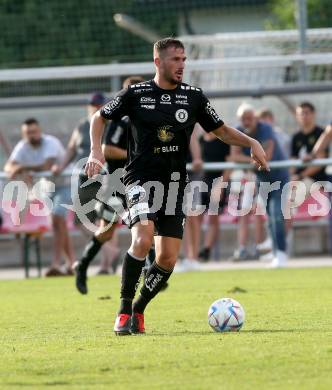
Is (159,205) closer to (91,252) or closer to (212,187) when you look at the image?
(91,252)

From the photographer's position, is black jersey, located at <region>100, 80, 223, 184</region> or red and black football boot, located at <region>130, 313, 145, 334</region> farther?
black jersey, located at <region>100, 80, 223, 184</region>

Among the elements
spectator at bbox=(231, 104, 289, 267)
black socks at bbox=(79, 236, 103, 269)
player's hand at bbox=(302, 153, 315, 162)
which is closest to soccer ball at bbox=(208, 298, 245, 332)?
black socks at bbox=(79, 236, 103, 269)

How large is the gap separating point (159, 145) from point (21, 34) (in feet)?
46.3

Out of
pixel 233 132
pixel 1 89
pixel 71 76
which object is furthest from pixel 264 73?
pixel 233 132


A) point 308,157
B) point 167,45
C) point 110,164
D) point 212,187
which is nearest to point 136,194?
point 167,45

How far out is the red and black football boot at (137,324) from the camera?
824 centimetres

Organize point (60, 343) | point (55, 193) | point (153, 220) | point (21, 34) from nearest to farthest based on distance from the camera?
point (60, 343)
point (153, 220)
point (55, 193)
point (21, 34)

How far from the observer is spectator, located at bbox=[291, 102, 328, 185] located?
16.9m

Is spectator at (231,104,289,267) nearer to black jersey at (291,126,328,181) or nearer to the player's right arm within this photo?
black jersey at (291,126,328,181)

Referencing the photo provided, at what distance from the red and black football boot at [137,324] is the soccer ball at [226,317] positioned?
514 mm

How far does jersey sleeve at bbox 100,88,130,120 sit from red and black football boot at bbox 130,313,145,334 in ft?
4.97

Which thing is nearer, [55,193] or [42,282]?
[42,282]

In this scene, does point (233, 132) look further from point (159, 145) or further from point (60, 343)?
point (60, 343)

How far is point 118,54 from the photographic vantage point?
2328 centimetres
